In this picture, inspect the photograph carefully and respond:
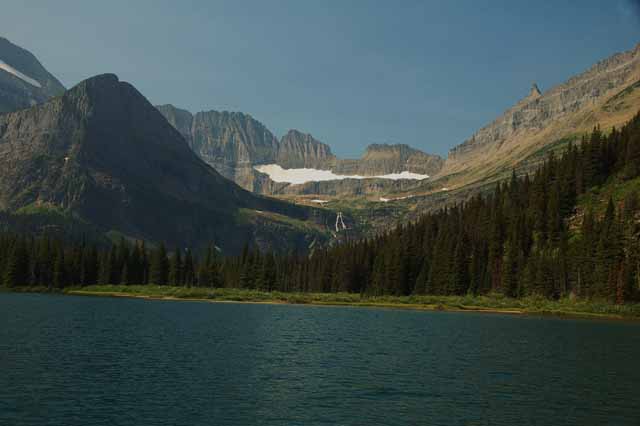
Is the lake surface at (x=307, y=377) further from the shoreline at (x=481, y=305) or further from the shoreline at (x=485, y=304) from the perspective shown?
the shoreline at (x=481, y=305)

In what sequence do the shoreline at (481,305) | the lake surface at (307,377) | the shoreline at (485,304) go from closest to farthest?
the lake surface at (307,377)
the shoreline at (485,304)
the shoreline at (481,305)

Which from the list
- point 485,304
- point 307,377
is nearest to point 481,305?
point 485,304

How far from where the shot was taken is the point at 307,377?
51.6 m

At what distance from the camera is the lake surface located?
38250mm

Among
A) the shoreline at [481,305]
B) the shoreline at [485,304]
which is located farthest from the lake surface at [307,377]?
the shoreline at [481,305]

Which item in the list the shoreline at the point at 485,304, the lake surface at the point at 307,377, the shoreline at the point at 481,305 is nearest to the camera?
the lake surface at the point at 307,377

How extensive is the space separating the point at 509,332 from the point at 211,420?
223 ft

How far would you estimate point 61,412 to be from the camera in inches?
1438

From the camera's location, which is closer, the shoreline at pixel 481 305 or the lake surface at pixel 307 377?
the lake surface at pixel 307 377

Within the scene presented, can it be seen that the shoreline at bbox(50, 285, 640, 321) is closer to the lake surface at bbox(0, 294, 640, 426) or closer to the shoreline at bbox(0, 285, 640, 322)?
the shoreline at bbox(0, 285, 640, 322)

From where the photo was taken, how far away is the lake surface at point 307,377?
38.2 metres

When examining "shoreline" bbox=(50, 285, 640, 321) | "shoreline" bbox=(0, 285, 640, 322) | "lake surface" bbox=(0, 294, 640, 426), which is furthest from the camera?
"shoreline" bbox=(50, 285, 640, 321)

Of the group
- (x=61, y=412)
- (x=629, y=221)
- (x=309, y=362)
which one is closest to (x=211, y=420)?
(x=61, y=412)

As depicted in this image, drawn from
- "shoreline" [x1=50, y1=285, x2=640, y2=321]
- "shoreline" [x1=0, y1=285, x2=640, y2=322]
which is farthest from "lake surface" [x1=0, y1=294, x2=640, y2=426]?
"shoreline" [x1=50, y1=285, x2=640, y2=321]
